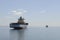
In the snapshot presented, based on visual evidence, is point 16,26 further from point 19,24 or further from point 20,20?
point 20,20

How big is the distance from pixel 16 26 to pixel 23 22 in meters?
6.49

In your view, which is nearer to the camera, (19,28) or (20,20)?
(19,28)

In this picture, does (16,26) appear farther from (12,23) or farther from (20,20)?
(20,20)

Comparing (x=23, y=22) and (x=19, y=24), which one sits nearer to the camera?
(x=19, y=24)

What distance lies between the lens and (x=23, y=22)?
73438 mm

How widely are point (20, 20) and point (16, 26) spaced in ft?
27.2

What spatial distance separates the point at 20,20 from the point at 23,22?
2.87 meters

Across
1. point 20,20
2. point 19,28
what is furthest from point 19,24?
point 20,20

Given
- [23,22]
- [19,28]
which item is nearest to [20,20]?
[23,22]

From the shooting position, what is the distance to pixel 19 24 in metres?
69.0

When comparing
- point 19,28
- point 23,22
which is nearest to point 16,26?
point 19,28

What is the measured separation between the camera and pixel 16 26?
223ft

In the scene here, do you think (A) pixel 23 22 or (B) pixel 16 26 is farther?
(A) pixel 23 22

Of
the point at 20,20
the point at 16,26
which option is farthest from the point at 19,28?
the point at 20,20
